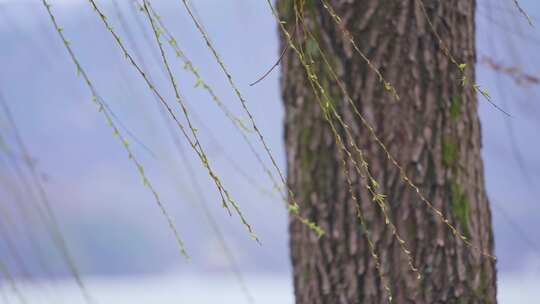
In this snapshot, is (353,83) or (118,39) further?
(353,83)

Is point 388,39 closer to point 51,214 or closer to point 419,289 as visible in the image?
point 419,289

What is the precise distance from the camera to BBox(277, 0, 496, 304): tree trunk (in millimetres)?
1476

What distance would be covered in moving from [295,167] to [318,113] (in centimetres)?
12

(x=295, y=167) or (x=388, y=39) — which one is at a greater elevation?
(x=388, y=39)

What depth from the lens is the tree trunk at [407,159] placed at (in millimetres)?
1476

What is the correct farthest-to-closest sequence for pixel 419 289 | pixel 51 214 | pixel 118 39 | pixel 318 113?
pixel 318 113 → pixel 419 289 → pixel 51 214 → pixel 118 39

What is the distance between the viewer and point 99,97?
790mm

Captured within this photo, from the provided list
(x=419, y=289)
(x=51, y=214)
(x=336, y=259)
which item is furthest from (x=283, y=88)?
(x=51, y=214)

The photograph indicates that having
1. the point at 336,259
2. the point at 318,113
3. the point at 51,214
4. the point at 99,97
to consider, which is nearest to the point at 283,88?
the point at 318,113

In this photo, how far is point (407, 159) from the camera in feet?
4.83

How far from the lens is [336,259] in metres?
1.54

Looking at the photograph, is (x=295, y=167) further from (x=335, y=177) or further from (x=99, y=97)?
(x=99, y=97)

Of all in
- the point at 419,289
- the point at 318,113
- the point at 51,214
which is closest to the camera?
the point at 51,214

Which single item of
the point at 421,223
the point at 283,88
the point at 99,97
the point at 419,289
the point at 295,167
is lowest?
the point at 99,97
